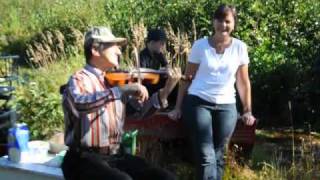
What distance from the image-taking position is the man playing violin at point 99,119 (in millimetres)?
4145

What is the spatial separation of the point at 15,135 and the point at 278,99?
142 inches

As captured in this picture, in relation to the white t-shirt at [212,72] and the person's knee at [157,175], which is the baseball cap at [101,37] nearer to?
the person's knee at [157,175]

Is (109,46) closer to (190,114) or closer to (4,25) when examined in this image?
(190,114)

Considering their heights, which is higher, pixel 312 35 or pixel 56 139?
pixel 312 35

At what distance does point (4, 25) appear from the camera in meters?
15.8

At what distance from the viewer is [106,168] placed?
13.7 ft

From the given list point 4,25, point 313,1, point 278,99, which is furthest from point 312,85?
point 4,25

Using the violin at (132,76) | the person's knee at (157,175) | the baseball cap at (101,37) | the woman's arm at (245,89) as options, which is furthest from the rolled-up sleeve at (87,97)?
the woman's arm at (245,89)

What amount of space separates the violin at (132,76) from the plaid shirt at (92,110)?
1.75 feet

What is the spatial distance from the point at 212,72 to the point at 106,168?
1377 mm

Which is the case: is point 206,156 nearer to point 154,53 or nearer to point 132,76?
point 132,76

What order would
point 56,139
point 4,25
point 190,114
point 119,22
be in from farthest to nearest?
point 4,25, point 119,22, point 56,139, point 190,114

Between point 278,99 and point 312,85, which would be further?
point 278,99

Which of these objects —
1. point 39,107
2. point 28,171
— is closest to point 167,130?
point 28,171
